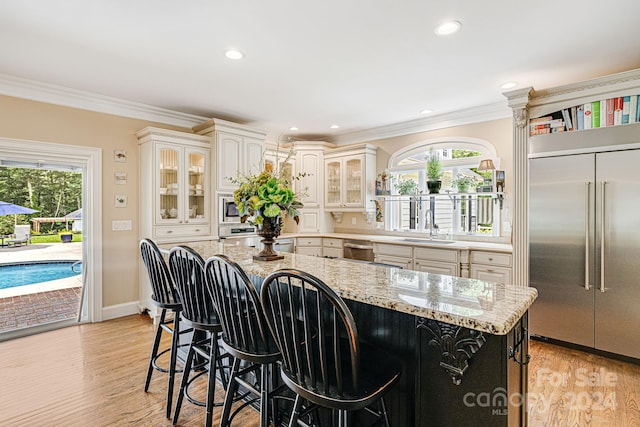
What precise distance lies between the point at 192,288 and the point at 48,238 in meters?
3.05

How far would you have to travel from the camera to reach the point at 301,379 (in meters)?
1.29

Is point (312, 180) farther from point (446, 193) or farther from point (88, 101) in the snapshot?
point (88, 101)

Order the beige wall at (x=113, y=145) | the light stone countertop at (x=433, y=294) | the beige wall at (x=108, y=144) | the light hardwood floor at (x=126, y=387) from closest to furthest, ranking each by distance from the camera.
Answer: the light stone countertop at (x=433, y=294), the light hardwood floor at (x=126, y=387), the beige wall at (x=108, y=144), the beige wall at (x=113, y=145)

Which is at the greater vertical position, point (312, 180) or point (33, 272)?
point (312, 180)

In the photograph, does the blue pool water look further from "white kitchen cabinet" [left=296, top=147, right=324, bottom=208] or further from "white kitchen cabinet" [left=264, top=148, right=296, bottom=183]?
"white kitchen cabinet" [left=296, top=147, right=324, bottom=208]

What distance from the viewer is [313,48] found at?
2.68 meters

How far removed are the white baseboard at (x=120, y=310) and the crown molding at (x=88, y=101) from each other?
2339 mm

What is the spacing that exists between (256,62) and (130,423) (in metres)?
2.85

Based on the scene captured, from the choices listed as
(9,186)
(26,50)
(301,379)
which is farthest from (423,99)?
(9,186)

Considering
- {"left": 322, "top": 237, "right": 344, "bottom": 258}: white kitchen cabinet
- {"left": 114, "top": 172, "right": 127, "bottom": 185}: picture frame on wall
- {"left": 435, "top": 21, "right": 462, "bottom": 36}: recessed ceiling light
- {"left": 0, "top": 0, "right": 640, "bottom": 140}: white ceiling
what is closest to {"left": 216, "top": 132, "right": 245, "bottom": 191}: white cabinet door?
{"left": 0, "top": 0, "right": 640, "bottom": 140}: white ceiling

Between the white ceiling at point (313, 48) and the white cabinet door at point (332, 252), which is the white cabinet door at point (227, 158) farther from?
the white cabinet door at point (332, 252)

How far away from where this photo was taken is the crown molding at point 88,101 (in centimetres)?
332

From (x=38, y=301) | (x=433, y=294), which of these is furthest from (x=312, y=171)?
(x=433, y=294)

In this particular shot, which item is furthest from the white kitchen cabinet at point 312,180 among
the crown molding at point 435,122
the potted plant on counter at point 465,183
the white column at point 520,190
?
the white column at point 520,190
